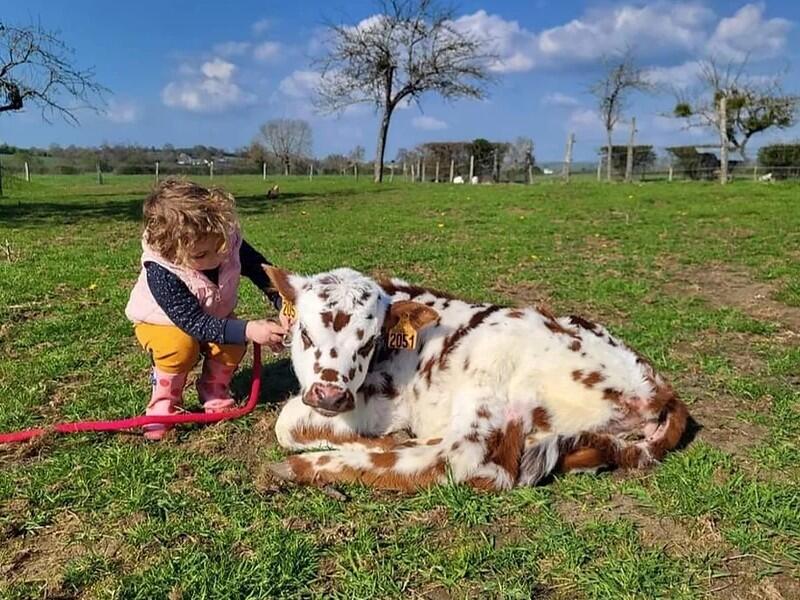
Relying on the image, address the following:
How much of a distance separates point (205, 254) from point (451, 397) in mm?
1749

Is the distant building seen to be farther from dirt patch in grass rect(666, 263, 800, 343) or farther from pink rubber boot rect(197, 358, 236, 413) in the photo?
pink rubber boot rect(197, 358, 236, 413)

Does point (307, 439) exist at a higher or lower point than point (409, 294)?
lower

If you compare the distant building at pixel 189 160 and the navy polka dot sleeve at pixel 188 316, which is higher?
the distant building at pixel 189 160

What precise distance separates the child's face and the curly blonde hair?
0.02 m

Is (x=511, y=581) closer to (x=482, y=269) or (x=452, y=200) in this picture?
(x=482, y=269)

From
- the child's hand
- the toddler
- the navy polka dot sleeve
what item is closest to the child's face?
the toddler

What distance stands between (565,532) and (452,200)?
1947cm

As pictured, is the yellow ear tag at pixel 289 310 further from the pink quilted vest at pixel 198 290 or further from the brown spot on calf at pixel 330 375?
the pink quilted vest at pixel 198 290

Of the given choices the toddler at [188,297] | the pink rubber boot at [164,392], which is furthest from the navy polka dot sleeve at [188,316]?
the pink rubber boot at [164,392]

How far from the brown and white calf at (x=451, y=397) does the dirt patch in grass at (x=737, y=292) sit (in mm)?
3355

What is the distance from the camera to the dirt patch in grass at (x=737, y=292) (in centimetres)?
714

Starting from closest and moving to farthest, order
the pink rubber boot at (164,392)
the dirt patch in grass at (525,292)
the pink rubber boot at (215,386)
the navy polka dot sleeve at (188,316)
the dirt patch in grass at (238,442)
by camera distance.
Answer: the dirt patch in grass at (238,442), the navy polka dot sleeve at (188,316), the pink rubber boot at (164,392), the pink rubber boot at (215,386), the dirt patch in grass at (525,292)

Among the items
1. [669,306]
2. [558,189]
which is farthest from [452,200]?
[669,306]

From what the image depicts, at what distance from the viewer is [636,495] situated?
11.5ft
